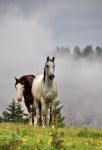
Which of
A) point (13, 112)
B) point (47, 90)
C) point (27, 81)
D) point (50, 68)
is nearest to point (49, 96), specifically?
point (47, 90)

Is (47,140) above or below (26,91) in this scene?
below

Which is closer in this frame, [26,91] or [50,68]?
[50,68]

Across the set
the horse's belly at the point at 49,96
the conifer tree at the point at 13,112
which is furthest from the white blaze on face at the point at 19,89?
the conifer tree at the point at 13,112

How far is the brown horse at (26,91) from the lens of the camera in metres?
30.2

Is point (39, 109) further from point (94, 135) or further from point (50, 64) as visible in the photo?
point (94, 135)

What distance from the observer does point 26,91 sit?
3083 cm

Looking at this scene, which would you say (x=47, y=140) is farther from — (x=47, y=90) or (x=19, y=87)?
(x=19, y=87)

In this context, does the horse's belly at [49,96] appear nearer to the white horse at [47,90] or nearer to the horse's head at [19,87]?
the white horse at [47,90]

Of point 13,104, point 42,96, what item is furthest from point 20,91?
point 13,104

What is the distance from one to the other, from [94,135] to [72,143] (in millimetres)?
4527

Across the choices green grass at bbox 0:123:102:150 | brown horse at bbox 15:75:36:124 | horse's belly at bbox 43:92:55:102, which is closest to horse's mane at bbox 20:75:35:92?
brown horse at bbox 15:75:36:124

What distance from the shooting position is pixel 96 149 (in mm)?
13781

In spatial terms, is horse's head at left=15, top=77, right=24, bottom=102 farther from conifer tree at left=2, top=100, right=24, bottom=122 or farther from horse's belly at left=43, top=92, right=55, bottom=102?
conifer tree at left=2, top=100, right=24, bottom=122

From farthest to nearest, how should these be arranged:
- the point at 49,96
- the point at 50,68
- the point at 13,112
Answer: the point at 13,112, the point at 49,96, the point at 50,68
